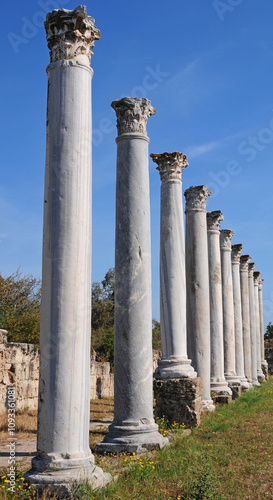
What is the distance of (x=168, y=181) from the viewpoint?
50.5 feet

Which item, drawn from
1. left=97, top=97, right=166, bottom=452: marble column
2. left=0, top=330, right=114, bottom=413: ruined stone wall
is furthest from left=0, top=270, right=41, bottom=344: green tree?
left=97, top=97, right=166, bottom=452: marble column

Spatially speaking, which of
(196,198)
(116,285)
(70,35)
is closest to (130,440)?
(116,285)

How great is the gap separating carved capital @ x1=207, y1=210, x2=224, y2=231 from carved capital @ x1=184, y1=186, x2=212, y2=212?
142 inches

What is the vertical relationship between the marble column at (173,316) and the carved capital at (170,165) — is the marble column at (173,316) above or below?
Answer: below

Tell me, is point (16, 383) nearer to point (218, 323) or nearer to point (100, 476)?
point (218, 323)

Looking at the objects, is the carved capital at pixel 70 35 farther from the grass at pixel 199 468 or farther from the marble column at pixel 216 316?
the marble column at pixel 216 316

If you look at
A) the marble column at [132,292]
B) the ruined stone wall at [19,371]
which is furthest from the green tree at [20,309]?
the marble column at [132,292]

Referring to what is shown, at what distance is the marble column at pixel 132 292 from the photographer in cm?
1010

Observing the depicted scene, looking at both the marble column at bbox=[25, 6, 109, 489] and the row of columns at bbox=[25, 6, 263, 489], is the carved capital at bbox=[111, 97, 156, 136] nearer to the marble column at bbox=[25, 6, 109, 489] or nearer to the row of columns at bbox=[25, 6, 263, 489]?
the row of columns at bbox=[25, 6, 263, 489]

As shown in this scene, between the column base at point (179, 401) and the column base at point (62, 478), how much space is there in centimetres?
692

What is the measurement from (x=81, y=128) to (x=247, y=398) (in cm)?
1697

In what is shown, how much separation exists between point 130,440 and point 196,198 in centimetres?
1064

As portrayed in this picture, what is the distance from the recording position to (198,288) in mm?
17828

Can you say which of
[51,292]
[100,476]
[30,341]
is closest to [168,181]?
[51,292]
